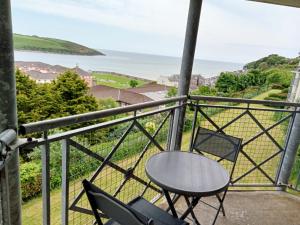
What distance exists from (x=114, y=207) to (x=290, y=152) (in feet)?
8.82

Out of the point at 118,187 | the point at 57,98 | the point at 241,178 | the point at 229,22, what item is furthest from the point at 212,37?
the point at 57,98

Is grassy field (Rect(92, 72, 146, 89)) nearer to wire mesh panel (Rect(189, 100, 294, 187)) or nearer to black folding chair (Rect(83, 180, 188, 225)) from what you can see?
wire mesh panel (Rect(189, 100, 294, 187))

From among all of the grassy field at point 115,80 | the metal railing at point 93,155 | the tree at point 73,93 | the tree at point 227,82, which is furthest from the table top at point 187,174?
the tree at point 73,93

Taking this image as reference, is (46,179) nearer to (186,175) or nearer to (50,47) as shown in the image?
(186,175)

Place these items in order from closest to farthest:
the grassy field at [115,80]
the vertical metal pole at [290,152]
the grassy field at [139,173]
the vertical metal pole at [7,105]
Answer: the vertical metal pole at [7,105], the grassy field at [139,173], the vertical metal pole at [290,152], the grassy field at [115,80]

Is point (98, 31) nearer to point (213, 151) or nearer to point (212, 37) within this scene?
point (212, 37)

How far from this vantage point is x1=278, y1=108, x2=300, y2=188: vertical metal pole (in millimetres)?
2916

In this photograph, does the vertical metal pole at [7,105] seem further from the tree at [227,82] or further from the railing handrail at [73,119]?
the tree at [227,82]

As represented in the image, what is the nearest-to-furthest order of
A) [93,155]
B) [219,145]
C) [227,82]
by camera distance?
[93,155], [219,145], [227,82]

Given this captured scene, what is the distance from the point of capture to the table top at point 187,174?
5.44 feet

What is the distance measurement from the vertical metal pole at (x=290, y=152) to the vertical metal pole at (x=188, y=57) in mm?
1415

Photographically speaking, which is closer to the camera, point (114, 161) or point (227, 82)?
point (114, 161)

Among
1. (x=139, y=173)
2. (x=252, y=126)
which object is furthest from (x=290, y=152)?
(x=139, y=173)

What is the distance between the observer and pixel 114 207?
115 cm
